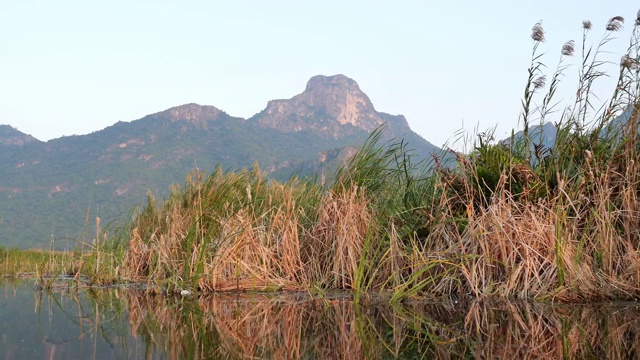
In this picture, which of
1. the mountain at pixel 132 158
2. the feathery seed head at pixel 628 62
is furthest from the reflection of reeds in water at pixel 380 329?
the mountain at pixel 132 158

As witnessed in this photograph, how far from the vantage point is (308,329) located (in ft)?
13.8

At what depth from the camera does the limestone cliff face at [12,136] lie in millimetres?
162500

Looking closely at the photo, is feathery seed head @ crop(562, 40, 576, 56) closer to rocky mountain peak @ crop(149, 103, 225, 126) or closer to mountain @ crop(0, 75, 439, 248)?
mountain @ crop(0, 75, 439, 248)

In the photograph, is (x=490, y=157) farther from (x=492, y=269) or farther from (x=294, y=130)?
(x=294, y=130)

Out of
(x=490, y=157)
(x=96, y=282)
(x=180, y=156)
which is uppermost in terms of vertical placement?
(x=180, y=156)

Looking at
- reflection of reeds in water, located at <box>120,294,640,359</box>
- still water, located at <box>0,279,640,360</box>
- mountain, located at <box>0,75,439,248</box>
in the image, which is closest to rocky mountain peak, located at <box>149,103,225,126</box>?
mountain, located at <box>0,75,439,248</box>

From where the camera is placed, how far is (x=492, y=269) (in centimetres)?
607

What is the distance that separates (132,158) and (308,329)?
127229 mm

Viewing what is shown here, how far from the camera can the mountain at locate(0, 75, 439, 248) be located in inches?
3856

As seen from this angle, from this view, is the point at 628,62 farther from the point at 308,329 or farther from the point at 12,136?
the point at 12,136

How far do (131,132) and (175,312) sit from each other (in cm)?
14175

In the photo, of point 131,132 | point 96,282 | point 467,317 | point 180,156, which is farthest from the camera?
point 131,132

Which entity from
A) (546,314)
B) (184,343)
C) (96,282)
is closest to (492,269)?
(546,314)

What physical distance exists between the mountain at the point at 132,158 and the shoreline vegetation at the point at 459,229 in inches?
3023
